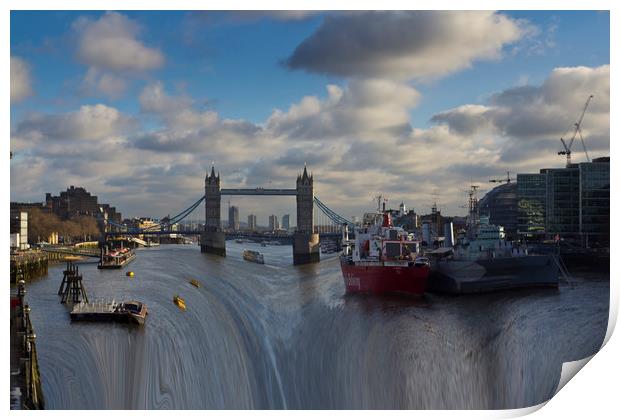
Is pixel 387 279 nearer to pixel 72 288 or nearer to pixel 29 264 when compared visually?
pixel 72 288

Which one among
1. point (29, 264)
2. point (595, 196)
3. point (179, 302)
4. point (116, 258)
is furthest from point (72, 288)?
point (595, 196)

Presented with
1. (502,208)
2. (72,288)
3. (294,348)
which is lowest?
(294,348)

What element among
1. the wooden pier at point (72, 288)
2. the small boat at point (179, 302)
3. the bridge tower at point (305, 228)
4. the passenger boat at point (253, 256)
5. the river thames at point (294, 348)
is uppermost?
the bridge tower at point (305, 228)

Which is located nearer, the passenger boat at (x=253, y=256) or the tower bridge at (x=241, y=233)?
the tower bridge at (x=241, y=233)

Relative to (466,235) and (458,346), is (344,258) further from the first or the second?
(458,346)

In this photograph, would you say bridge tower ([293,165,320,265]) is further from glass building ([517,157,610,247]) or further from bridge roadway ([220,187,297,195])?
glass building ([517,157,610,247])

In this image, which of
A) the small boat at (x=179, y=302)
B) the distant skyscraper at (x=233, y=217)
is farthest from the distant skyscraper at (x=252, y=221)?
the small boat at (x=179, y=302)

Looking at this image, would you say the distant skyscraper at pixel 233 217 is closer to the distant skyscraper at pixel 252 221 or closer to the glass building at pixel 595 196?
the distant skyscraper at pixel 252 221
